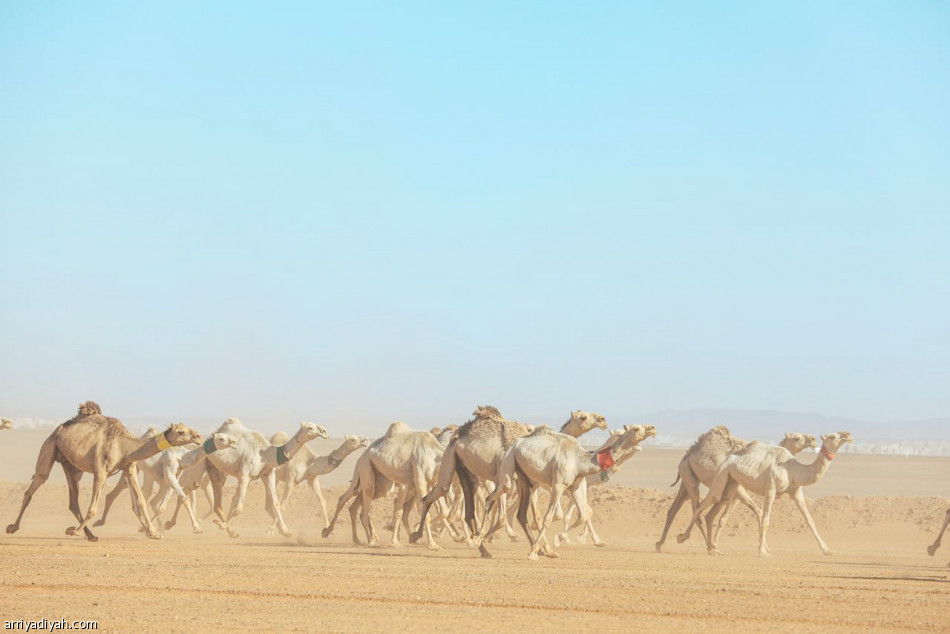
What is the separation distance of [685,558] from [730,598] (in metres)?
6.18

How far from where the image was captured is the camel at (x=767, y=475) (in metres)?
21.8

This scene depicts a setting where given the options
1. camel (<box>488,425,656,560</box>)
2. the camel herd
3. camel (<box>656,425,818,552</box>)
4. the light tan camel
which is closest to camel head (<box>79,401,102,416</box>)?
the camel herd

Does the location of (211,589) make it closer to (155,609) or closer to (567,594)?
(155,609)

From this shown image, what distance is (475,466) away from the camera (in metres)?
20.6

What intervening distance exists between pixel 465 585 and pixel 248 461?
11.2 metres

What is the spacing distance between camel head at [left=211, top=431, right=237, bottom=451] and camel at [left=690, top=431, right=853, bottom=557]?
824 cm

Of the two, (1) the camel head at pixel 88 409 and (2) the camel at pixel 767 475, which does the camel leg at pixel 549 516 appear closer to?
(2) the camel at pixel 767 475

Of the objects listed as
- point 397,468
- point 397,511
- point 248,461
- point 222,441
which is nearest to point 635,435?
point 397,468

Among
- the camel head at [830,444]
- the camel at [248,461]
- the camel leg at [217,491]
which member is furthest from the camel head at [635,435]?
the camel leg at [217,491]

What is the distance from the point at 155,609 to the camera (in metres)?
12.9

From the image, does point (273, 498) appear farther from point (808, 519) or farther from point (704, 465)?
point (808, 519)

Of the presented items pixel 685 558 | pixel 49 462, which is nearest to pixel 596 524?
pixel 685 558

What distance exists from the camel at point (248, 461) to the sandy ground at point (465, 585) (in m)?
0.69

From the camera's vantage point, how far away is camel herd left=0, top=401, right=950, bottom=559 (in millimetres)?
19281
